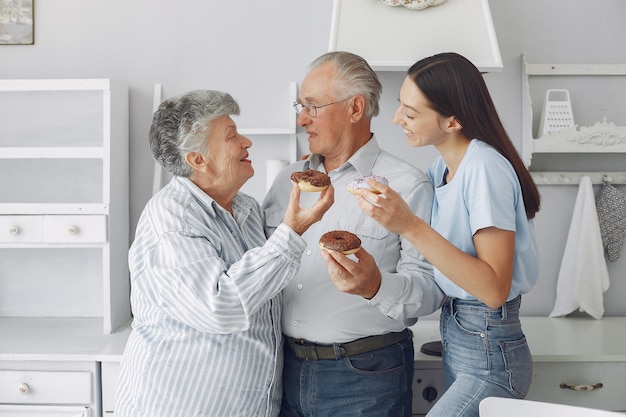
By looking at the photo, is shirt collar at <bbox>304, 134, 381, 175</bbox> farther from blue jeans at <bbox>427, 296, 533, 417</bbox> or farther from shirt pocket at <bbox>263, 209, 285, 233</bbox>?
blue jeans at <bbox>427, 296, 533, 417</bbox>

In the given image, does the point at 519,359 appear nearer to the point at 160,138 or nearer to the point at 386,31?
the point at 160,138

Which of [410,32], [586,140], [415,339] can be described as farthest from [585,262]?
[410,32]

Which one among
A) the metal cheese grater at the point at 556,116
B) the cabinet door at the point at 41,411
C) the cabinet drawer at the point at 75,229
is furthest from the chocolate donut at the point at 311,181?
the metal cheese grater at the point at 556,116

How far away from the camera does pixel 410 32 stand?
2422mm

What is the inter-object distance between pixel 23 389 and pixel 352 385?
1.14 metres

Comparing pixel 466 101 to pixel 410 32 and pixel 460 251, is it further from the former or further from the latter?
pixel 410 32

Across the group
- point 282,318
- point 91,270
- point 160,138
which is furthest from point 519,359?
point 91,270

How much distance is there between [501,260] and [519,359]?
0.28 metres

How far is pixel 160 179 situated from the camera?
9.05 ft

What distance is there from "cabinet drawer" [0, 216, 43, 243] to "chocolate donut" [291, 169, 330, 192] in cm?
117

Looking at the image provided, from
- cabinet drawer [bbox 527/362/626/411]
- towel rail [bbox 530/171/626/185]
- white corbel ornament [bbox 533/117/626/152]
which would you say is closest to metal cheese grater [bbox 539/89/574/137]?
white corbel ornament [bbox 533/117/626/152]

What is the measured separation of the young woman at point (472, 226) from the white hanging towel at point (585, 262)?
110 cm

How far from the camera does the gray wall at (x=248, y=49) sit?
275 centimetres

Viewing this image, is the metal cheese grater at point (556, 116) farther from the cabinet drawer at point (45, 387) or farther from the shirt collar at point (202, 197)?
the cabinet drawer at point (45, 387)
